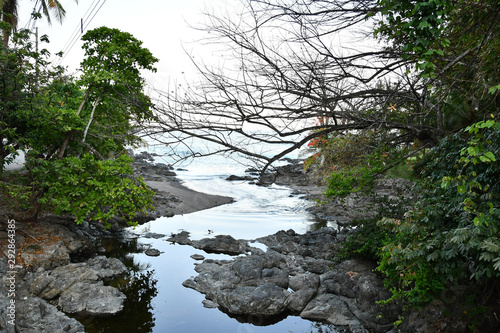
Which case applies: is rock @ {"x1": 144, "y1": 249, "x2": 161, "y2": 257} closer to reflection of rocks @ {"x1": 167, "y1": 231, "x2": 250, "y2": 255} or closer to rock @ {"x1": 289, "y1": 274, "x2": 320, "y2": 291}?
reflection of rocks @ {"x1": 167, "y1": 231, "x2": 250, "y2": 255}

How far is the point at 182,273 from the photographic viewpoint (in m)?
9.06

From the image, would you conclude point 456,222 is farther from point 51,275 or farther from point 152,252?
point 152,252

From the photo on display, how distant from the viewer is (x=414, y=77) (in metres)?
6.06

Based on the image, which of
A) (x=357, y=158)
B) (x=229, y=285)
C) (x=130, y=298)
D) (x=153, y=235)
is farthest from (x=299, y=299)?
(x=153, y=235)

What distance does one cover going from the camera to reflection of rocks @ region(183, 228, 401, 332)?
6.69m

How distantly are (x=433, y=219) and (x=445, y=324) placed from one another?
78.3 inches

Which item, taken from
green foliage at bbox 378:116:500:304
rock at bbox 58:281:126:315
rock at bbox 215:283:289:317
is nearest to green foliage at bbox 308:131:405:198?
green foliage at bbox 378:116:500:304

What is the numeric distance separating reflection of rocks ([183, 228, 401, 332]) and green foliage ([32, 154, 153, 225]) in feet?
8.73

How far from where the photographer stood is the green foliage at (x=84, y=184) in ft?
25.6

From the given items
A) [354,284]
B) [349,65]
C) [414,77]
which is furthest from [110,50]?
[354,284]

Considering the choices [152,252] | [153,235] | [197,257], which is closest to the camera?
[197,257]

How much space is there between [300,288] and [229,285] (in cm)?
162

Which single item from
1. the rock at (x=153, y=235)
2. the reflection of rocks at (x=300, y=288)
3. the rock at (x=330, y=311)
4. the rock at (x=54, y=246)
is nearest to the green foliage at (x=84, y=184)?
the rock at (x=54, y=246)

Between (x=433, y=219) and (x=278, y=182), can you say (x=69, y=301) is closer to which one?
(x=433, y=219)
